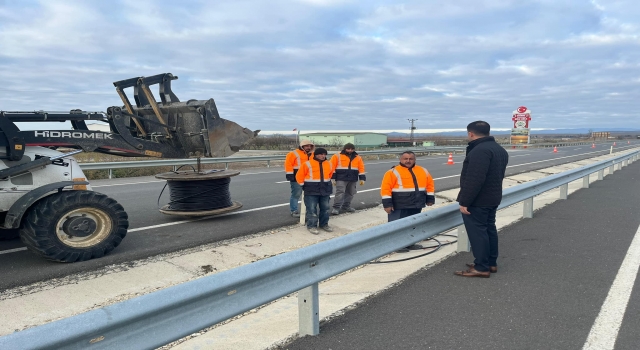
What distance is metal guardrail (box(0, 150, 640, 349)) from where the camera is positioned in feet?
7.18

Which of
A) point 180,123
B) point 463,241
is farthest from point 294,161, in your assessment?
point 463,241

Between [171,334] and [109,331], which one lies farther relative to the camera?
[171,334]

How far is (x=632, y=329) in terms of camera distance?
364 centimetres

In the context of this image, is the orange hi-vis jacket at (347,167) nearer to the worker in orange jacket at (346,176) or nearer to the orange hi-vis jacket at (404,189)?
the worker in orange jacket at (346,176)

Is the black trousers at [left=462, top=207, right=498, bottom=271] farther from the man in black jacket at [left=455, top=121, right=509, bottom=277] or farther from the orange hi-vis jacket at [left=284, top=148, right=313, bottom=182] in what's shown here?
the orange hi-vis jacket at [left=284, top=148, right=313, bottom=182]

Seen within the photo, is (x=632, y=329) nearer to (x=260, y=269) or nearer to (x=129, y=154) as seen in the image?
(x=260, y=269)

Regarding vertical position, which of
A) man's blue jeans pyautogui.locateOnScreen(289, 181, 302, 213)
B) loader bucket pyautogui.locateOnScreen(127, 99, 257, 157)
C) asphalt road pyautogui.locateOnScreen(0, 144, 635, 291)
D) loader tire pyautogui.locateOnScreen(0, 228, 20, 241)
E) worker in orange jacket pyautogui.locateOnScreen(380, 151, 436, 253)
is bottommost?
asphalt road pyautogui.locateOnScreen(0, 144, 635, 291)

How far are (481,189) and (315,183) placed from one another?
3.53m

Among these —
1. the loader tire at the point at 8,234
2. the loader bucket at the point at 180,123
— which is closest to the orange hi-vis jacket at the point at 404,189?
the loader bucket at the point at 180,123

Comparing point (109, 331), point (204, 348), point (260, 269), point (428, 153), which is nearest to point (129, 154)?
point (204, 348)

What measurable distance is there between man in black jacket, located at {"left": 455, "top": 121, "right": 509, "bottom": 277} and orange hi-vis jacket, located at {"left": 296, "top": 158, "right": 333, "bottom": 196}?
3.27 metres

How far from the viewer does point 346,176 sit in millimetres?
9852

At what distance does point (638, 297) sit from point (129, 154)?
6.72m

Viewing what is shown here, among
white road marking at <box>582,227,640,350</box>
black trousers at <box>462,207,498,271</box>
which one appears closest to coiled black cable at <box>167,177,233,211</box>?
black trousers at <box>462,207,498,271</box>
